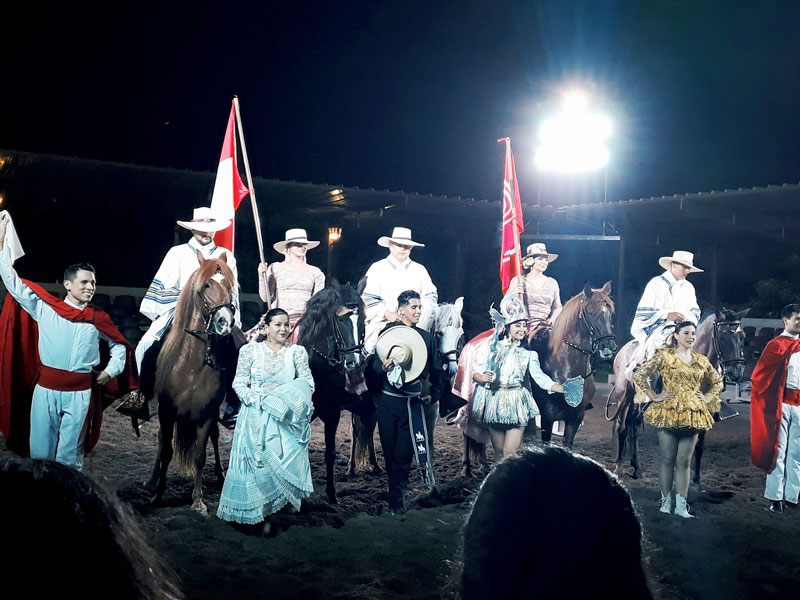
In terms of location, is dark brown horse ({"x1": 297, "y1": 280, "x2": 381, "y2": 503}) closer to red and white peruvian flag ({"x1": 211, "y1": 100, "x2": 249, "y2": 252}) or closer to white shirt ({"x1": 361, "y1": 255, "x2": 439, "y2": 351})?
white shirt ({"x1": 361, "y1": 255, "x2": 439, "y2": 351})

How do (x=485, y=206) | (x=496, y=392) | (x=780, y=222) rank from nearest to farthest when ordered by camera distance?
(x=496, y=392)
(x=780, y=222)
(x=485, y=206)

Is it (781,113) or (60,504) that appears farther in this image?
(781,113)

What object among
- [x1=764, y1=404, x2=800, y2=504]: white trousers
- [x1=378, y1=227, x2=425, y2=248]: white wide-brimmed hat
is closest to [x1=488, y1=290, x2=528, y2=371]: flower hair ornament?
[x1=378, y1=227, x2=425, y2=248]: white wide-brimmed hat

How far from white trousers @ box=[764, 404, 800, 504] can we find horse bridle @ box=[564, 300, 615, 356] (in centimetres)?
180

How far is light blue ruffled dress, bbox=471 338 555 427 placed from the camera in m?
6.43

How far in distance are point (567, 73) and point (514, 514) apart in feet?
65.0

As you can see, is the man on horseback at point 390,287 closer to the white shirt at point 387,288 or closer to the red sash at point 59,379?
the white shirt at point 387,288

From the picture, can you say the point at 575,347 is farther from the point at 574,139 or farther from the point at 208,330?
the point at 574,139

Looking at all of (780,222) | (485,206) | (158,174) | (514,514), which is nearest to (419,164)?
(485,206)

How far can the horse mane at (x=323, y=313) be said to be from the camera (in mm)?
6523

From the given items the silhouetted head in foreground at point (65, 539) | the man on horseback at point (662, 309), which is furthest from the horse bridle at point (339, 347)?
the silhouetted head in foreground at point (65, 539)

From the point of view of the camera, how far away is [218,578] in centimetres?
445

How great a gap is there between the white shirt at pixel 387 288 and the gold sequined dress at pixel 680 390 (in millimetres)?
2593

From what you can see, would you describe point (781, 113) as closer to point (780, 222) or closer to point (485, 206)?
point (780, 222)
